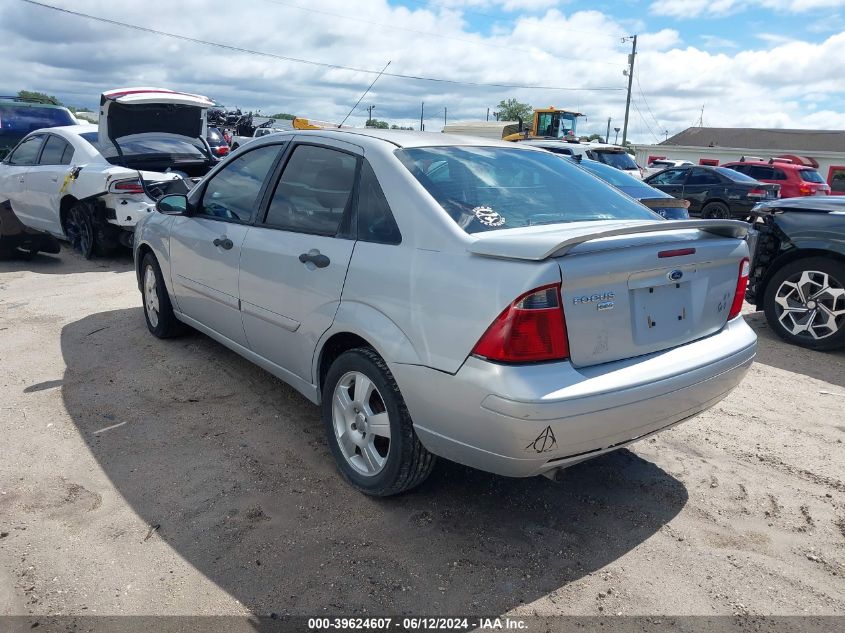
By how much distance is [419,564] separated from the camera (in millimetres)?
Result: 2740

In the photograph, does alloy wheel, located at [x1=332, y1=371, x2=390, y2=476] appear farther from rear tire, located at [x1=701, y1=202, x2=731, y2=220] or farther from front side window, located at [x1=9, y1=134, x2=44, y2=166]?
rear tire, located at [x1=701, y1=202, x2=731, y2=220]

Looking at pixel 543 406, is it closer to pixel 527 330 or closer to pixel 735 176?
pixel 527 330

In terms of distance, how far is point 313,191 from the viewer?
353 cm

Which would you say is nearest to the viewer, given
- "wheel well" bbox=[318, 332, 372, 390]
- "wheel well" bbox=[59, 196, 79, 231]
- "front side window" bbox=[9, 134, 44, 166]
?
"wheel well" bbox=[318, 332, 372, 390]

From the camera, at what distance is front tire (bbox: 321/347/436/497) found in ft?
9.48

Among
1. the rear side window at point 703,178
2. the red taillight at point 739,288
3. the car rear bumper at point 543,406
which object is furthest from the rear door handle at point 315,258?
the rear side window at point 703,178

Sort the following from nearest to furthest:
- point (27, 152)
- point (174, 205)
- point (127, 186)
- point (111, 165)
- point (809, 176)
→ 1. point (174, 205)
2. point (127, 186)
3. point (111, 165)
4. point (27, 152)
5. point (809, 176)

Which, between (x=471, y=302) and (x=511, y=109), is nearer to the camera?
(x=471, y=302)

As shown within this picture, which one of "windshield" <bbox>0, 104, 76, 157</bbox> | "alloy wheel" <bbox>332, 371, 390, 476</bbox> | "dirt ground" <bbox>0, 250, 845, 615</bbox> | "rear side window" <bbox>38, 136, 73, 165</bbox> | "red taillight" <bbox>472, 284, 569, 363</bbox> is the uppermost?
"windshield" <bbox>0, 104, 76, 157</bbox>

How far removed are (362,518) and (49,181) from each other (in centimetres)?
789

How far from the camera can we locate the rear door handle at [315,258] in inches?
127

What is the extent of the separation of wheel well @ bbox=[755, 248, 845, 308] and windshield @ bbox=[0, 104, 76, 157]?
1471 centimetres

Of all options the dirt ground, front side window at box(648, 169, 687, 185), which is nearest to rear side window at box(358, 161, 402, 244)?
the dirt ground

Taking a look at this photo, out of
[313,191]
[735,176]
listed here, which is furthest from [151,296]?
[735,176]
